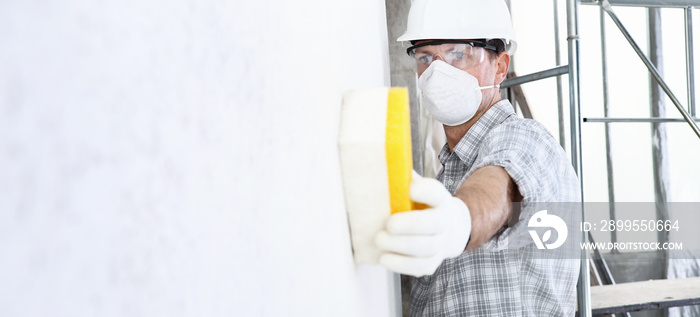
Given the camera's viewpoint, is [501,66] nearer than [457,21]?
No

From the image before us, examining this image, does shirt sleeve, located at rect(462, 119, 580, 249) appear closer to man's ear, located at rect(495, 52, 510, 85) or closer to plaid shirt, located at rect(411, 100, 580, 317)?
plaid shirt, located at rect(411, 100, 580, 317)

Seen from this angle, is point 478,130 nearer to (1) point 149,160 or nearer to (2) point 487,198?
(2) point 487,198

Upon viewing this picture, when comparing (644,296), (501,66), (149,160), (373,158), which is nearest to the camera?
(149,160)

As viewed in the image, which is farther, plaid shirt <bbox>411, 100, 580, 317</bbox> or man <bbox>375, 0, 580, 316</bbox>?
plaid shirt <bbox>411, 100, 580, 317</bbox>

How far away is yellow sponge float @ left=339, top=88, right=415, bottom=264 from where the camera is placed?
Answer: 0.38 m

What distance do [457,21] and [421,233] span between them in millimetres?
859

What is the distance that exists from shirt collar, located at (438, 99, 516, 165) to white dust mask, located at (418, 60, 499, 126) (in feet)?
0.11

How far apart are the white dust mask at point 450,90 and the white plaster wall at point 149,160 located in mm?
898

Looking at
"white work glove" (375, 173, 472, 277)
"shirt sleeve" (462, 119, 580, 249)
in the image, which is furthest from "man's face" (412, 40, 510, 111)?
"white work glove" (375, 173, 472, 277)

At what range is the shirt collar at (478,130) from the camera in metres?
1.17

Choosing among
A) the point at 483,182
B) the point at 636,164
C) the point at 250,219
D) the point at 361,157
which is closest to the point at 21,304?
the point at 250,219

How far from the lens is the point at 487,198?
679 mm

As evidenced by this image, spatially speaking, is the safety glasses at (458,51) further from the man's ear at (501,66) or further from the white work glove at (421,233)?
Result: the white work glove at (421,233)

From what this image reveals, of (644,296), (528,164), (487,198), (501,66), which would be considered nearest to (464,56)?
(501,66)
